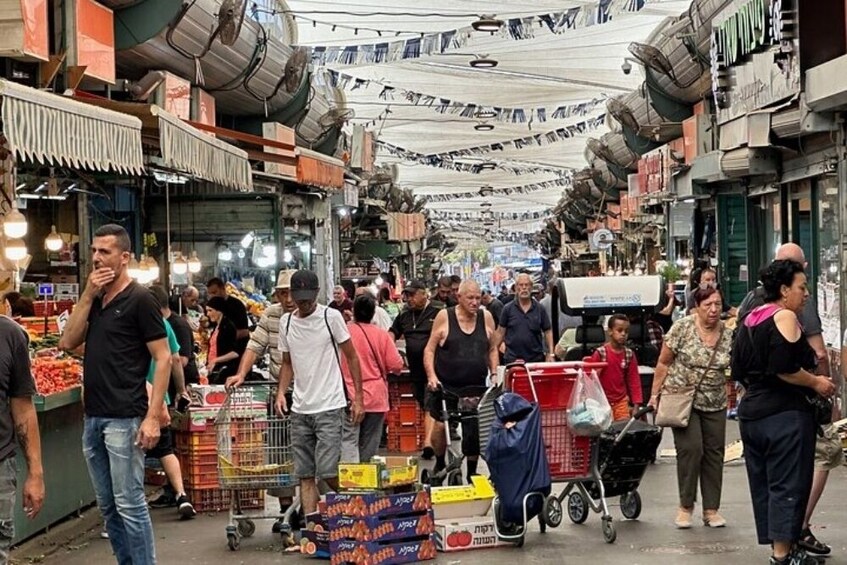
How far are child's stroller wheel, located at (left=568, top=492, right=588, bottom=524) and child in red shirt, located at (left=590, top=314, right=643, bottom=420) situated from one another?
1392mm

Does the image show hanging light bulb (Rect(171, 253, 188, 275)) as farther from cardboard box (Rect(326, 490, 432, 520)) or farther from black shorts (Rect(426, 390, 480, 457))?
cardboard box (Rect(326, 490, 432, 520))

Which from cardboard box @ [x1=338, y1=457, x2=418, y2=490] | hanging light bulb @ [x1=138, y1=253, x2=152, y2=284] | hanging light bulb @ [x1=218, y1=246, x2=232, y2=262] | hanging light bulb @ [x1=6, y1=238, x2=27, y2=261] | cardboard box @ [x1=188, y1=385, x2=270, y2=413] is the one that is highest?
hanging light bulb @ [x1=218, y1=246, x2=232, y2=262]

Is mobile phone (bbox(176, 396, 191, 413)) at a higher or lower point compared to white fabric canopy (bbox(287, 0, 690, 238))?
lower

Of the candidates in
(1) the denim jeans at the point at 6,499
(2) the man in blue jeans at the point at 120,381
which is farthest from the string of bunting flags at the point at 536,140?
(1) the denim jeans at the point at 6,499

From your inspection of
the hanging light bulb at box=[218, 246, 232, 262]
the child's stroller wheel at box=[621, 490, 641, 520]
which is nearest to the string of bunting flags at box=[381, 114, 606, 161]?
the hanging light bulb at box=[218, 246, 232, 262]

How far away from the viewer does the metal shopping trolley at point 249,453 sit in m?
8.97

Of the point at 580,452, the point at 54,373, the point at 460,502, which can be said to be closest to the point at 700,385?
the point at 580,452

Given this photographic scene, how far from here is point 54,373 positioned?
980cm

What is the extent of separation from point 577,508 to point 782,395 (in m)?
2.53

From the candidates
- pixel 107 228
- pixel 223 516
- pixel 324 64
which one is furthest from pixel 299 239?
pixel 107 228

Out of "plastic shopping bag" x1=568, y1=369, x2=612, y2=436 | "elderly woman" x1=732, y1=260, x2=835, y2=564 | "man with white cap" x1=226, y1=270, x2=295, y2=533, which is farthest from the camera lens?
"man with white cap" x1=226, y1=270, x2=295, y2=533

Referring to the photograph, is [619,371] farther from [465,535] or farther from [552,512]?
[465,535]

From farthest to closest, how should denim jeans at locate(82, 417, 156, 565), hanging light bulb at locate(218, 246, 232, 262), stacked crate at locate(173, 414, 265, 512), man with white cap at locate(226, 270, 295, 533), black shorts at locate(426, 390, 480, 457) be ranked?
hanging light bulb at locate(218, 246, 232, 262), black shorts at locate(426, 390, 480, 457), stacked crate at locate(173, 414, 265, 512), man with white cap at locate(226, 270, 295, 533), denim jeans at locate(82, 417, 156, 565)

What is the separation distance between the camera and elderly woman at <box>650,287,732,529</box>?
29.6ft
